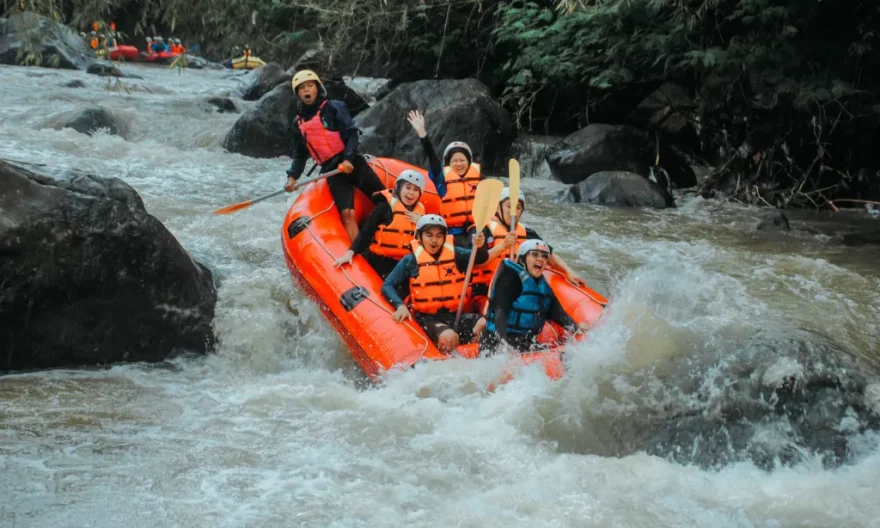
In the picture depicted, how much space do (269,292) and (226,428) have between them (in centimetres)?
186

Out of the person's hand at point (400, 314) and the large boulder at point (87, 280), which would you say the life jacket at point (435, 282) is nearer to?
the person's hand at point (400, 314)

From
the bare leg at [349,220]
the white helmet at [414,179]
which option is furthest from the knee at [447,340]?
the bare leg at [349,220]

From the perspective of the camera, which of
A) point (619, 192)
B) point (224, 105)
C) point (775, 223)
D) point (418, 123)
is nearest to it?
point (418, 123)

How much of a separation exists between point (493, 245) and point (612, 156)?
5.24 meters

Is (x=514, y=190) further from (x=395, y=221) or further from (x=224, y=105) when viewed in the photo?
(x=224, y=105)

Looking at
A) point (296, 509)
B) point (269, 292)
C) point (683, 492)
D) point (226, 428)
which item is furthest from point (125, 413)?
point (683, 492)

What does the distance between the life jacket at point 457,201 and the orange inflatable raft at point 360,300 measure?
680mm

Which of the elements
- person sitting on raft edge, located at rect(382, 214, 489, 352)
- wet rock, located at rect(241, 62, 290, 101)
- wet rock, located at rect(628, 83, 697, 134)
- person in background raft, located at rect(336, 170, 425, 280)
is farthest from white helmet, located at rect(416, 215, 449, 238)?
wet rock, located at rect(241, 62, 290, 101)

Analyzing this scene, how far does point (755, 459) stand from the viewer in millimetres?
3760

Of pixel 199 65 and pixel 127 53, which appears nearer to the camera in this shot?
pixel 127 53

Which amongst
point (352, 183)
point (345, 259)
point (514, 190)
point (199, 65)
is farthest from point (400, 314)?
point (199, 65)

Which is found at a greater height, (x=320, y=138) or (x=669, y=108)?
(x=669, y=108)

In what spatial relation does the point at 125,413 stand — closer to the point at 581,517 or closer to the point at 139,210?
the point at 139,210

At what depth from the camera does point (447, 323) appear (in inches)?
190
